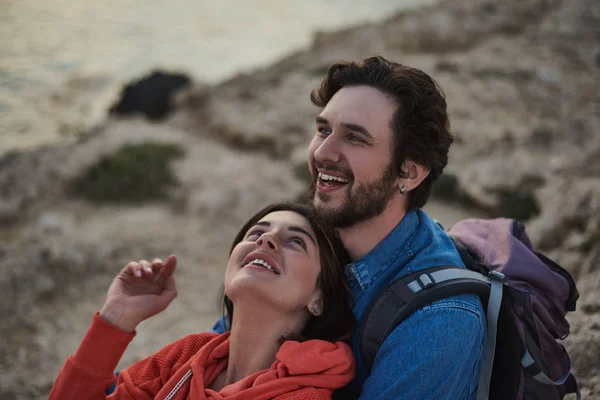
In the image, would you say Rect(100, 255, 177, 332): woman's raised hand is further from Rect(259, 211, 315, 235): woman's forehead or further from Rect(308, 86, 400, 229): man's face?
Rect(308, 86, 400, 229): man's face

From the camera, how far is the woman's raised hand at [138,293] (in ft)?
12.4

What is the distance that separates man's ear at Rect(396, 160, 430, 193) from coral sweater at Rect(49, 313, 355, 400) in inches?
42.3

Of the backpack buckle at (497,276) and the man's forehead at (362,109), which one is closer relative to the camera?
the backpack buckle at (497,276)

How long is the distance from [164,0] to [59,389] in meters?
35.5

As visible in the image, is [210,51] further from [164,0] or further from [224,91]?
[224,91]

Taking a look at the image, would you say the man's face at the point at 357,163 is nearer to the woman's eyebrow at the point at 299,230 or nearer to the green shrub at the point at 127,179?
the woman's eyebrow at the point at 299,230

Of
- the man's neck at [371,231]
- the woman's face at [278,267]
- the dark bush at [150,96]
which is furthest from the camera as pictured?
the dark bush at [150,96]

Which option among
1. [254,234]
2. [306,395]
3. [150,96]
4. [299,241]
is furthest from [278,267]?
[150,96]

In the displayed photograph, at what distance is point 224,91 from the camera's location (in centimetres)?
1566

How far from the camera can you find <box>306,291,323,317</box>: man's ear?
139 inches

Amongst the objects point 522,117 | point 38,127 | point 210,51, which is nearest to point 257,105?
point 522,117

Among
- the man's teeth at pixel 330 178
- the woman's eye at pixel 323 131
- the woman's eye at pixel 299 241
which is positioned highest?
the woman's eye at pixel 323 131

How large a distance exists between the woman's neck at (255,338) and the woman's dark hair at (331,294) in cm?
13

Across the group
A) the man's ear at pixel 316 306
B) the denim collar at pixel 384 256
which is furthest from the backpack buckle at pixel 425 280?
the man's ear at pixel 316 306
